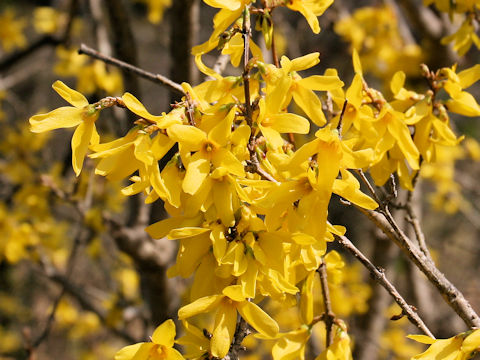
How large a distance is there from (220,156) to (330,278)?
62 cm

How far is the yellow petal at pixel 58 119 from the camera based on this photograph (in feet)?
2.97

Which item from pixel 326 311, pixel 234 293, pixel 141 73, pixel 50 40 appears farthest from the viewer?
pixel 50 40

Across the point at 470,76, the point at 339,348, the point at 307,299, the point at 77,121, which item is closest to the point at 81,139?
the point at 77,121

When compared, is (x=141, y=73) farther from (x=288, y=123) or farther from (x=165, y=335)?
(x=165, y=335)

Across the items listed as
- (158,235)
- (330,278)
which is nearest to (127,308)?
(330,278)

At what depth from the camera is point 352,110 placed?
3.48 feet

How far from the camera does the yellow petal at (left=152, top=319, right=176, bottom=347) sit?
2.78ft

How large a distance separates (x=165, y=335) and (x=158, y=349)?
4 centimetres

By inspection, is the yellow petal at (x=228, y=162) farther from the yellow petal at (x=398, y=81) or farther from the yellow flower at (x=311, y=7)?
the yellow petal at (x=398, y=81)

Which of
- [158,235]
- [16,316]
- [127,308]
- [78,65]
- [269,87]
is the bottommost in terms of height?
[16,316]

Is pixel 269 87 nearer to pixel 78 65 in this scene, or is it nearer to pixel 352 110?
pixel 352 110

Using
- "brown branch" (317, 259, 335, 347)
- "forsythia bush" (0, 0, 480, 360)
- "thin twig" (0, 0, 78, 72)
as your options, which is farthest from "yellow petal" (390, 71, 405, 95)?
"thin twig" (0, 0, 78, 72)

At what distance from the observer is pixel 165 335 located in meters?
0.85

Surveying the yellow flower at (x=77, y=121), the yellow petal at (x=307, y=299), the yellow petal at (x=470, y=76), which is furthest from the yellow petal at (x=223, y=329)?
the yellow petal at (x=470, y=76)
